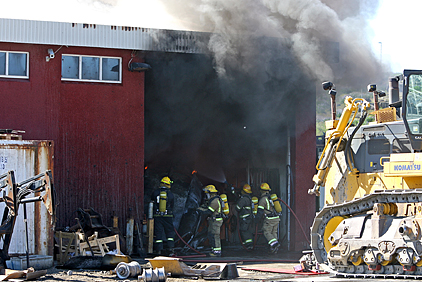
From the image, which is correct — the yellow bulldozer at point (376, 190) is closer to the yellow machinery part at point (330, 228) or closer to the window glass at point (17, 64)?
the yellow machinery part at point (330, 228)

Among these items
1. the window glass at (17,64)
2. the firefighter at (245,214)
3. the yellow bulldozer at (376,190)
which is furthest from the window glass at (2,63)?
the yellow bulldozer at (376,190)

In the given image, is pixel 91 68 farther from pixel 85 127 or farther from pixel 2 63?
pixel 2 63

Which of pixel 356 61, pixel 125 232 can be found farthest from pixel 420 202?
pixel 125 232

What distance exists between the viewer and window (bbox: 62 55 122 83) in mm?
15656

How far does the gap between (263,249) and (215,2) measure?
8.18 metres

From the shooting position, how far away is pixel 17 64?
15.3 metres

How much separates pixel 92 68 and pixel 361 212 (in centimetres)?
912

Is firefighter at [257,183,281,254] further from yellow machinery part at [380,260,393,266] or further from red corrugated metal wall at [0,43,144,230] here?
yellow machinery part at [380,260,393,266]

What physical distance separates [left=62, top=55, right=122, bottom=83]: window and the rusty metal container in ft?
10.7

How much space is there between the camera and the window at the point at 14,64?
15.2 meters

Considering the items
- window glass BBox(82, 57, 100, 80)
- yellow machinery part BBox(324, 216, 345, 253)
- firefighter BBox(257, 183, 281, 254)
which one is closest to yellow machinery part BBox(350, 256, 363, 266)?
yellow machinery part BBox(324, 216, 345, 253)

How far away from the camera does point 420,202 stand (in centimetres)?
943

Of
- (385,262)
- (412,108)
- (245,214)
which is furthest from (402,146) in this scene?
(245,214)

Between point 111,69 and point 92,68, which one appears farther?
point 111,69
